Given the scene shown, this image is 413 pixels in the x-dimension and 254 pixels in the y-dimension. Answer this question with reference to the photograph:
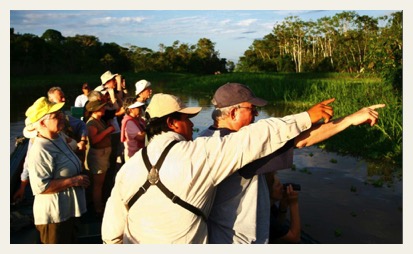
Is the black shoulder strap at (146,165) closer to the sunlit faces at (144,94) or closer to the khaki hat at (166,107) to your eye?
the khaki hat at (166,107)

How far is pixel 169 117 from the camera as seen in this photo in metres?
2.28

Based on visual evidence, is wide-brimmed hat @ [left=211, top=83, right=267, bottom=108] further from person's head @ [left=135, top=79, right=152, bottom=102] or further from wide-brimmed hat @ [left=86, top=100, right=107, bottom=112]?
person's head @ [left=135, top=79, right=152, bottom=102]

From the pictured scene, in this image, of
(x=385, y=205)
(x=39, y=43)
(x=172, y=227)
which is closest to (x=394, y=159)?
(x=385, y=205)

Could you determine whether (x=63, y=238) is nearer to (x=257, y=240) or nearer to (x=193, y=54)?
(x=257, y=240)

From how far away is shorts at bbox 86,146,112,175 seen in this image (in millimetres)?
5324

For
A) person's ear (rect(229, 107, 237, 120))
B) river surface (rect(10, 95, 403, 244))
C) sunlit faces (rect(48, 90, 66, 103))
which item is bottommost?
river surface (rect(10, 95, 403, 244))

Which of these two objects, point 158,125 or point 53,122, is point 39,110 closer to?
point 53,122

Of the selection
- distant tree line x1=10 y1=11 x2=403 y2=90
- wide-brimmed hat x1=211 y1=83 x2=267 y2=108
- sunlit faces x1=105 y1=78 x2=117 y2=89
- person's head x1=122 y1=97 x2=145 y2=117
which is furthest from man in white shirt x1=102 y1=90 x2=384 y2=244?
distant tree line x1=10 y1=11 x2=403 y2=90

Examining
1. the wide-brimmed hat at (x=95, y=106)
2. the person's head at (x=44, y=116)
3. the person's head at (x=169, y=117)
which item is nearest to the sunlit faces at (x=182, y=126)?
the person's head at (x=169, y=117)

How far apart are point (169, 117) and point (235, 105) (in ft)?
1.14

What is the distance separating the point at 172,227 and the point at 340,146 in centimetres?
908

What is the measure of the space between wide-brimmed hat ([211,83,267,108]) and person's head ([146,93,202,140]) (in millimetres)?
168

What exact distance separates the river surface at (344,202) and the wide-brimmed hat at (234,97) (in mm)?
3731

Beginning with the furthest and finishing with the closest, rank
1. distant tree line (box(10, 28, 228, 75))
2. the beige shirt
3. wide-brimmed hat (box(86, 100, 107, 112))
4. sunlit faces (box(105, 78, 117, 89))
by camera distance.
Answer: distant tree line (box(10, 28, 228, 75)), sunlit faces (box(105, 78, 117, 89)), wide-brimmed hat (box(86, 100, 107, 112)), the beige shirt
